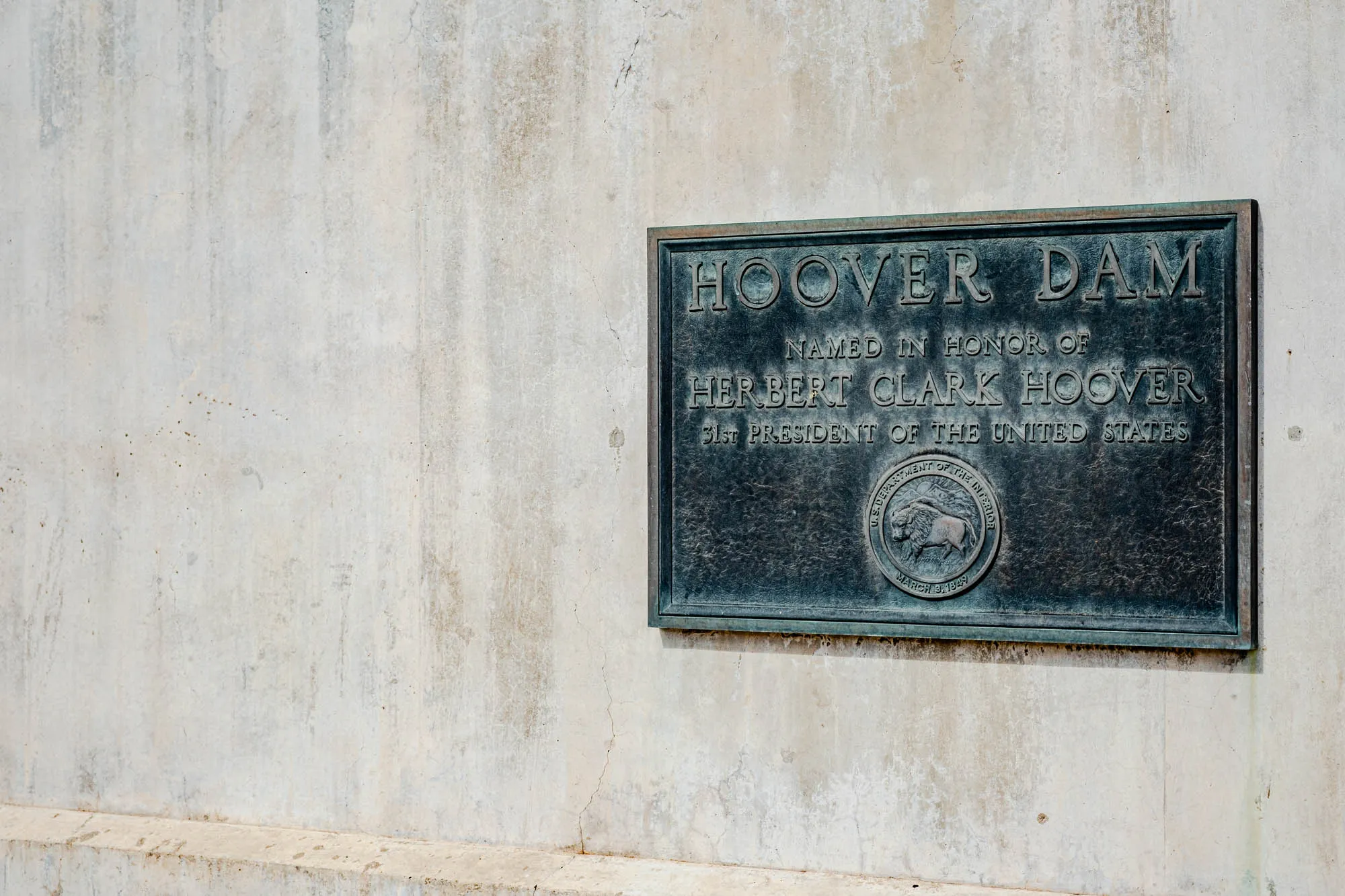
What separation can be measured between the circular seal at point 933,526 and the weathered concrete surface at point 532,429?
0.26m

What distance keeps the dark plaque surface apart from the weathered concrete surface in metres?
0.12

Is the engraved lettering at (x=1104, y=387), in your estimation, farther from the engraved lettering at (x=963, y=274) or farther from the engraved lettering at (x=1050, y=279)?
the engraved lettering at (x=963, y=274)

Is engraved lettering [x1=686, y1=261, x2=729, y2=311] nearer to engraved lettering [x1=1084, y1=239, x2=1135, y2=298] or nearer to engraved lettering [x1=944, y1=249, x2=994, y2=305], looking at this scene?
engraved lettering [x1=944, y1=249, x2=994, y2=305]

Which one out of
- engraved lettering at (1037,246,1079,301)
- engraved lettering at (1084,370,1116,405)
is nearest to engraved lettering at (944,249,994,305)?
engraved lettering at (1037,246,1079,301)

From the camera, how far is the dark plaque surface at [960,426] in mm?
3938

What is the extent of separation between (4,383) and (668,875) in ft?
10.7

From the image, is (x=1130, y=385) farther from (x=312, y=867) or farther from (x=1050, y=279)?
(x=312, y=867)

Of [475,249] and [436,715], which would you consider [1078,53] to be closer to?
[475,249]

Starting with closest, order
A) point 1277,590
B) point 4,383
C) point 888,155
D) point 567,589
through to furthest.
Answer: point 1277,590
point 888,155
point 567,589
point 4,383

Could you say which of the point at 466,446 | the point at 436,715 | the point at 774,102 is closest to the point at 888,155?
the point at 774,102

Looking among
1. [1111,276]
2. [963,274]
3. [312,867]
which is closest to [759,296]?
[963,274]

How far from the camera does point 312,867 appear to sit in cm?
448

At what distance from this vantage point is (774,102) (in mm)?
4309

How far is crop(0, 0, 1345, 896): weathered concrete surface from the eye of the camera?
3957 mm
